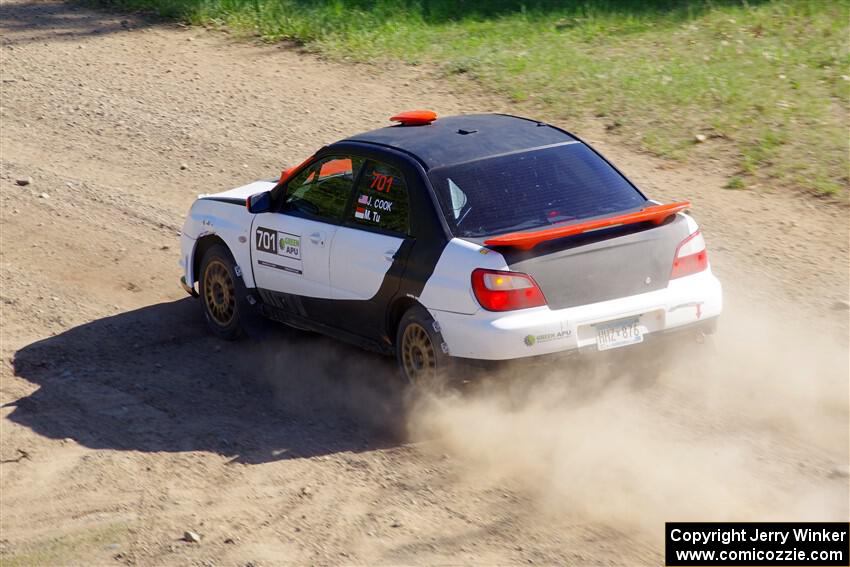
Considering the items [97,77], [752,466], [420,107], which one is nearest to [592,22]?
[420,107]

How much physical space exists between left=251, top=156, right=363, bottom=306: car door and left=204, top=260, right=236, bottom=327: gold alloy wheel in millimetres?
372

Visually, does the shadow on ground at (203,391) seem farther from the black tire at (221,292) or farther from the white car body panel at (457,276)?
the white car body panel at (457,276)

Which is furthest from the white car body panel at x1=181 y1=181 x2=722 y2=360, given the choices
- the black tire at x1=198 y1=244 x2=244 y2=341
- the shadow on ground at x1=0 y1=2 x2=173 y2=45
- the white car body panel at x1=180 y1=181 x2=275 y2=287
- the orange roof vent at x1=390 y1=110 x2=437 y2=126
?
the shadow on ground at x1=0 y1=2 x2=173 y2=45

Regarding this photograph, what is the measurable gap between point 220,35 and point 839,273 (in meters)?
11.2

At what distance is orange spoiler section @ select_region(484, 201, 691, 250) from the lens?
668 centimetres

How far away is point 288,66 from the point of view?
1608 cm

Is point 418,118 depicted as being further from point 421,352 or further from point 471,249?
point 421,352

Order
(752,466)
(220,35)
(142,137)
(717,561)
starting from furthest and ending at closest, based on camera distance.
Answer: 1. (220,35)
2. (142,137)
3. (752,466)
4. (717,561)

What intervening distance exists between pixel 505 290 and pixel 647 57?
29.5 feet

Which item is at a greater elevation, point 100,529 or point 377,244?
point 377,244

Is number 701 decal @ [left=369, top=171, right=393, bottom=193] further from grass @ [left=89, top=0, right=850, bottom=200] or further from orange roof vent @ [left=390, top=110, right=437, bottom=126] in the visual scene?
grass @ [left=89, top=0, right=850, bottom=200]

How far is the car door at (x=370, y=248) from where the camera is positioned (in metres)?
7.33

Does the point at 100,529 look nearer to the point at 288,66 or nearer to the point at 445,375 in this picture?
the point at 445,375

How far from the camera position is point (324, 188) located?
808 cm
